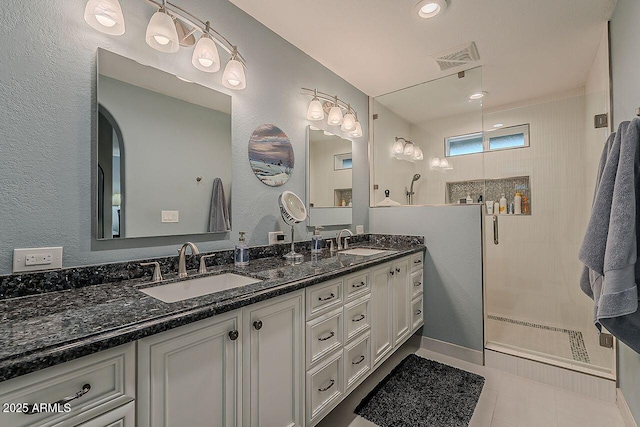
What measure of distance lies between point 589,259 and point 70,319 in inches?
73.9

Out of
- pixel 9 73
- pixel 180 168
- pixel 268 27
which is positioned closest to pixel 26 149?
pixel 9 73

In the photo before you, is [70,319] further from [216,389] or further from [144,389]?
[216,389]

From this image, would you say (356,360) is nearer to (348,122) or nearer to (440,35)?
(348,122)

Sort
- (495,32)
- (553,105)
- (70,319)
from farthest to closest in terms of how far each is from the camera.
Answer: (553,105)
(495,32)
(70,319)

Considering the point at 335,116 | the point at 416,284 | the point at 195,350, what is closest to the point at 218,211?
the point at 195,350

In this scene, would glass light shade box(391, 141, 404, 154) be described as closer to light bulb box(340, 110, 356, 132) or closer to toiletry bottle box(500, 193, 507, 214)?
light bulb box(340, 110, 356, 132)

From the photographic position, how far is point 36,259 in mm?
1081

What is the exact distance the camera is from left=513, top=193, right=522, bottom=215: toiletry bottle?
9.80 feet

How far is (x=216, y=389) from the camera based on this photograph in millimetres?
1004

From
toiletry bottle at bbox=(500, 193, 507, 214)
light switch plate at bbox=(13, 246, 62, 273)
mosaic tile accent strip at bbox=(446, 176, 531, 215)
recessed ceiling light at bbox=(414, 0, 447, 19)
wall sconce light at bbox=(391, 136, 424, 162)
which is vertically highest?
recessed ceiling light at bbox=(414, 0, 447, 19)

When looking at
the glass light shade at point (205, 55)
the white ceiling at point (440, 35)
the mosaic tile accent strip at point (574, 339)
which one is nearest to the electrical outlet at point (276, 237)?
the glass light shade at point (205, 55)

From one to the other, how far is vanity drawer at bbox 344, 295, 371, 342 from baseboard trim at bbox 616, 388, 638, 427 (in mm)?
1458

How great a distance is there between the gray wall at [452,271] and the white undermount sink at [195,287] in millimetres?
1779

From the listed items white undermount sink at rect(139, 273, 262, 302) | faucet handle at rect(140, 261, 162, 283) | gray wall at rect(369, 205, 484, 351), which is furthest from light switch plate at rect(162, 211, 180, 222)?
gray wall at rect(369, 205, 484, 351)
